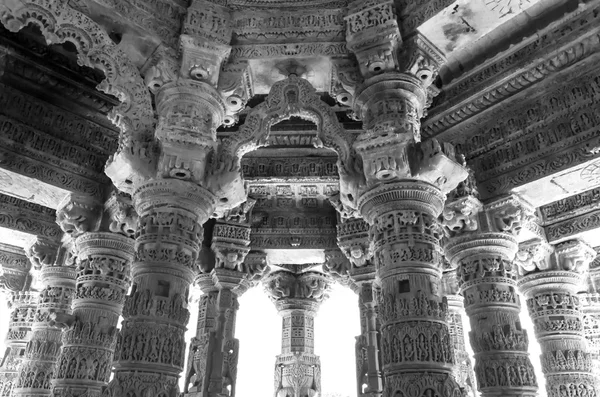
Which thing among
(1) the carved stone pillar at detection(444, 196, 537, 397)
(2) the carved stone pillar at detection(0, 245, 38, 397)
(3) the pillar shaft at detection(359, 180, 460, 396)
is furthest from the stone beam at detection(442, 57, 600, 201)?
(2) the carved stone pillar at detection(0, 245, 38, 397)

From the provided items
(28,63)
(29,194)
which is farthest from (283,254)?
(28,63)

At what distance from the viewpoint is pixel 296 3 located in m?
6.79

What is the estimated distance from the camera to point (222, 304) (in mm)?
9312

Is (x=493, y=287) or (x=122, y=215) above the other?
(x=122, y=215)

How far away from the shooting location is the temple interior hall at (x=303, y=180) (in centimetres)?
536

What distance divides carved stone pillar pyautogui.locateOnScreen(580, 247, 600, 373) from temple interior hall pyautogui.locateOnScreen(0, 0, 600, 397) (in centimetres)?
4

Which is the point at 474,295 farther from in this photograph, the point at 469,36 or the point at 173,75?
the point at 173,75

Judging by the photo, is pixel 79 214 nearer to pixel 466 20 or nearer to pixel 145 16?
pixel 145 16

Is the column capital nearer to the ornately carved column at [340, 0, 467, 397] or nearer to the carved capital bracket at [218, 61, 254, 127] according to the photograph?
the carved capital bracket at [218, 61, 254, 127]

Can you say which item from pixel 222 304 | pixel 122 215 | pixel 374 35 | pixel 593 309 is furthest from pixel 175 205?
pixel 593 309

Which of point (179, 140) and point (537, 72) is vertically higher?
point (537, 72)

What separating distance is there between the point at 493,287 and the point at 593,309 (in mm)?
4204

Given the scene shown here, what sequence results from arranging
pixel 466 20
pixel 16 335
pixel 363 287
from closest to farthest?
pixel 466 20 → pixel 363 287 → pixel 16 335

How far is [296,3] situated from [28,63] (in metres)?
4.18
